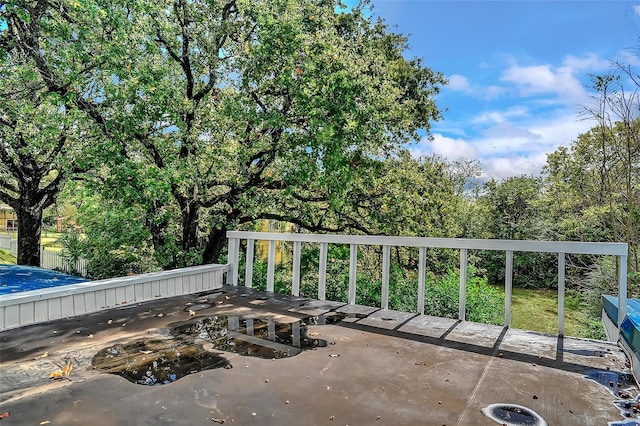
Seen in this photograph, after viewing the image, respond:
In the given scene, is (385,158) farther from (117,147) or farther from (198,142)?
(117,147)

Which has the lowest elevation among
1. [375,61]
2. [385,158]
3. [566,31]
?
[385,158]

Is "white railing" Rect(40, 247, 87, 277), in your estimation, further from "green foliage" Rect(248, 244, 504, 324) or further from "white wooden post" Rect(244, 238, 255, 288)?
"white wooden post" Rect(244, 238, 255, 288)

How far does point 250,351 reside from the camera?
8.32 ft

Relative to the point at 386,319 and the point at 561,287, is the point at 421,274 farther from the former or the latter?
the point at 561,287

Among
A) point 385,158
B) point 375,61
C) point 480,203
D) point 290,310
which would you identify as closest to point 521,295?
point 480,203

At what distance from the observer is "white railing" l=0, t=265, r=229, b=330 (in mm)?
2906

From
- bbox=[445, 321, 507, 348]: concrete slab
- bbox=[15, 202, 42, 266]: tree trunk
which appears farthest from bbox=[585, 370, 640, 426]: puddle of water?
bbox=[15, 202, 42, 266]: tree trunk

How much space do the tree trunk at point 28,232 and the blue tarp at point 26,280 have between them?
13.1 ft

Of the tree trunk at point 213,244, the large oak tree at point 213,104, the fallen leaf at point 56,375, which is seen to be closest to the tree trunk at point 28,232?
the large oak tree at point 213,104

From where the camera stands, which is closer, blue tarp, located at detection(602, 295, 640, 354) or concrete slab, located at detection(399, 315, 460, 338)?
blue tarp, located at detection(602, 295, 640, 354)

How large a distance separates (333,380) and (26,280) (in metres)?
4.54

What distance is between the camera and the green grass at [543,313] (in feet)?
24.0

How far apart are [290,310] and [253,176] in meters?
3.09

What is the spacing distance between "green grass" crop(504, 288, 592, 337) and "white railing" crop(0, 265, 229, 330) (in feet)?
18.8
